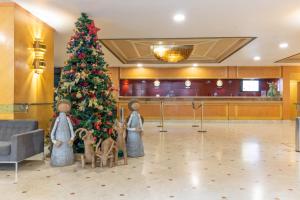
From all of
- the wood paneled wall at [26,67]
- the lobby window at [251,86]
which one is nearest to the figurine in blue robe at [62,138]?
the wood paneled wall at [26,67]

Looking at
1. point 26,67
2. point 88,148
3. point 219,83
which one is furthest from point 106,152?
point 219,83

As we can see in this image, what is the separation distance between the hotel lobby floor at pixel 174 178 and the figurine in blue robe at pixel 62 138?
0.60 feet

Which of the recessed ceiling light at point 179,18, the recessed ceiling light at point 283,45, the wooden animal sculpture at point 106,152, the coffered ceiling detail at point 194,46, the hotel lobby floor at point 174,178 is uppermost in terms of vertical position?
the coffered ceiling detail at point 194,46

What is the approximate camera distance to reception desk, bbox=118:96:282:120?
529 inches

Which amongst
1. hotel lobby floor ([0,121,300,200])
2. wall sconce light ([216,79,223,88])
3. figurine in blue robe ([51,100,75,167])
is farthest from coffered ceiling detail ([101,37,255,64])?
figurine in blue robe ([51,100,75,167])

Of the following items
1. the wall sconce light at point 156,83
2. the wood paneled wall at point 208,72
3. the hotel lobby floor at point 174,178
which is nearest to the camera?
the hotel lobby floor at point 174,178

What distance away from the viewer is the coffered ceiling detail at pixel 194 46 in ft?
26.4

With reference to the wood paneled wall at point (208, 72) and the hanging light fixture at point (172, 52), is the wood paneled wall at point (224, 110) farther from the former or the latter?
the hanging light fixture at point (172, 52)

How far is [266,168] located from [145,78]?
960cm

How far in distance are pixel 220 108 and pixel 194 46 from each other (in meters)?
5.32

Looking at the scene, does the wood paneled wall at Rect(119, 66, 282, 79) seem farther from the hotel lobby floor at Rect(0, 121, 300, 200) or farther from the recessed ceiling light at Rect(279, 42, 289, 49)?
the hotel lobby floor at Rect(0, 121, 300, 200)

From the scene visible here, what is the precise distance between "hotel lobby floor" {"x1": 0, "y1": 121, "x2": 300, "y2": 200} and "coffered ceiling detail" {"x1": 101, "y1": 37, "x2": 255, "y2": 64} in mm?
3386

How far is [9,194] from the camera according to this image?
351 centimetres

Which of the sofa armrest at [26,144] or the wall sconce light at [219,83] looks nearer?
the sofa armrest at [26,144]
